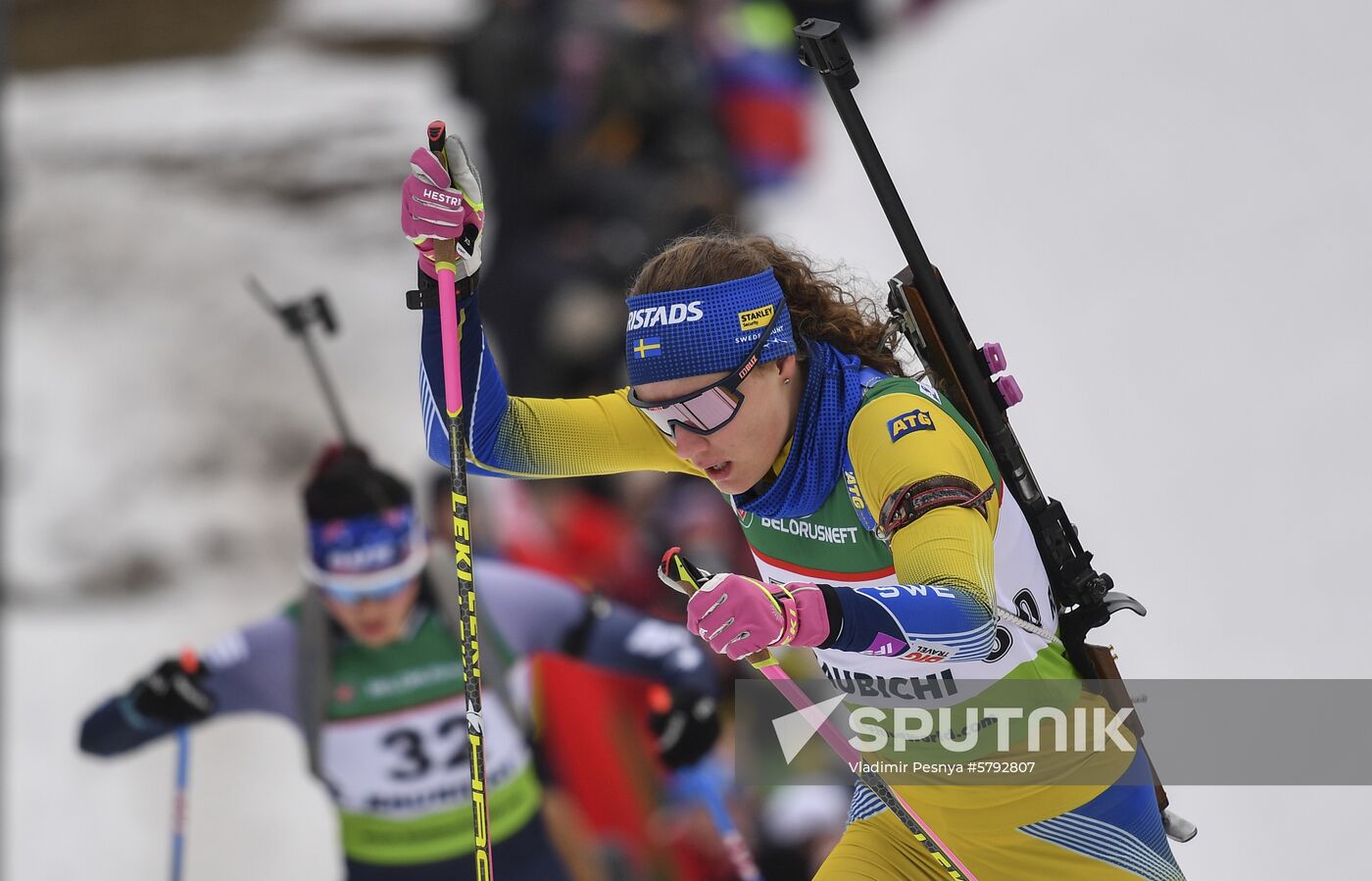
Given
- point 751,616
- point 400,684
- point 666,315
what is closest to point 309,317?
point 400,684

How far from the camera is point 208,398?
10.0 meters

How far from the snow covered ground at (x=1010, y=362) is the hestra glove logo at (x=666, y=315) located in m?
2.77

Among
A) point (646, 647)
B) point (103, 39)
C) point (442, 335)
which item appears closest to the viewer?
point (442, 335)

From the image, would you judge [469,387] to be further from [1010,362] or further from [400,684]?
[1010,362]

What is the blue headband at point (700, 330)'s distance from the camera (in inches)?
93.7

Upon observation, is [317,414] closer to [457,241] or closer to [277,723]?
[277,723]

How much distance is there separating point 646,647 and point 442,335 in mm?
1732

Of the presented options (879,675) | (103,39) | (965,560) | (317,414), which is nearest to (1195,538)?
(879,675)

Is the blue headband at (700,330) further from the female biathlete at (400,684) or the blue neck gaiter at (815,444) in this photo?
the female biathlete at (400,684)

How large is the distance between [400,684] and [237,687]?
454mm

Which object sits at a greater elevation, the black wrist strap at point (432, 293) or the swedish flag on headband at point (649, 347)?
the black wrist strap at point (432, 293)

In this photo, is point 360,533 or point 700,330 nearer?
point 700,330

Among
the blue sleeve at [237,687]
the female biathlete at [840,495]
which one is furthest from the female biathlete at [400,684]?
the female biathlete at [840,495]

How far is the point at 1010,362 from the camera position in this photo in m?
6.66
